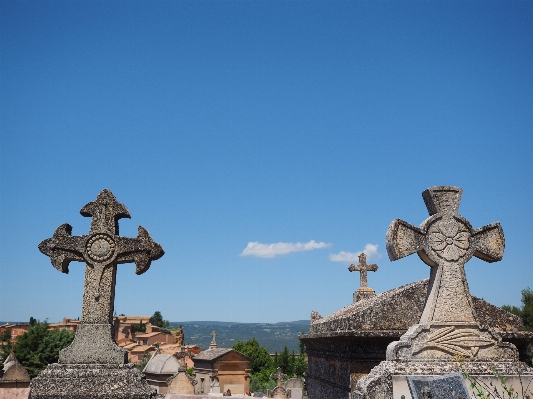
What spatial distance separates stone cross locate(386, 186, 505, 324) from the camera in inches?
246

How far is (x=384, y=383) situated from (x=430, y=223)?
7.09 ft

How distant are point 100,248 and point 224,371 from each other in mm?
22498

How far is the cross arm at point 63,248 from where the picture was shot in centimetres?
646

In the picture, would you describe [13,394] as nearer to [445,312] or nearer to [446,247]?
[445,312]

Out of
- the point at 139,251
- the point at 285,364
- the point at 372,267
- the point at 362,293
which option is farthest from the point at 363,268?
the point at 285,364

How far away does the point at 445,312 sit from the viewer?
621cm

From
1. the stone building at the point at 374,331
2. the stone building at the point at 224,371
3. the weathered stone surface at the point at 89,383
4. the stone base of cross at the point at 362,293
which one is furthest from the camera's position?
the stone building at the point at 224,371

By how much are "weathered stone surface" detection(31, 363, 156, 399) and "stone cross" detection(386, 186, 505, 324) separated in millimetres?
3624

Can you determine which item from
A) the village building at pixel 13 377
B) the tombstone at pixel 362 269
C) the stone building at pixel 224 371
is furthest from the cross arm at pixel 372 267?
the stone building at pixel 224 371

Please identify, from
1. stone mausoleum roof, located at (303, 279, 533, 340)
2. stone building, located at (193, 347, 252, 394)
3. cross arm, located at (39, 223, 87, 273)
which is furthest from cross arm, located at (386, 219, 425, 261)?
stone building, located at (193, 347, 252, 394)

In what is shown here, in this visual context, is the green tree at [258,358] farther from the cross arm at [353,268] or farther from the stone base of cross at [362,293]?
the stone base of cross at [362,293]

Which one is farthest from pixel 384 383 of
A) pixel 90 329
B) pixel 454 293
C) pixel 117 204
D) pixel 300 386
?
pixel 300 386

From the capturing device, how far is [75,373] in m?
5.93

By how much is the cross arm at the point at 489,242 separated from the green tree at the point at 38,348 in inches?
1525
